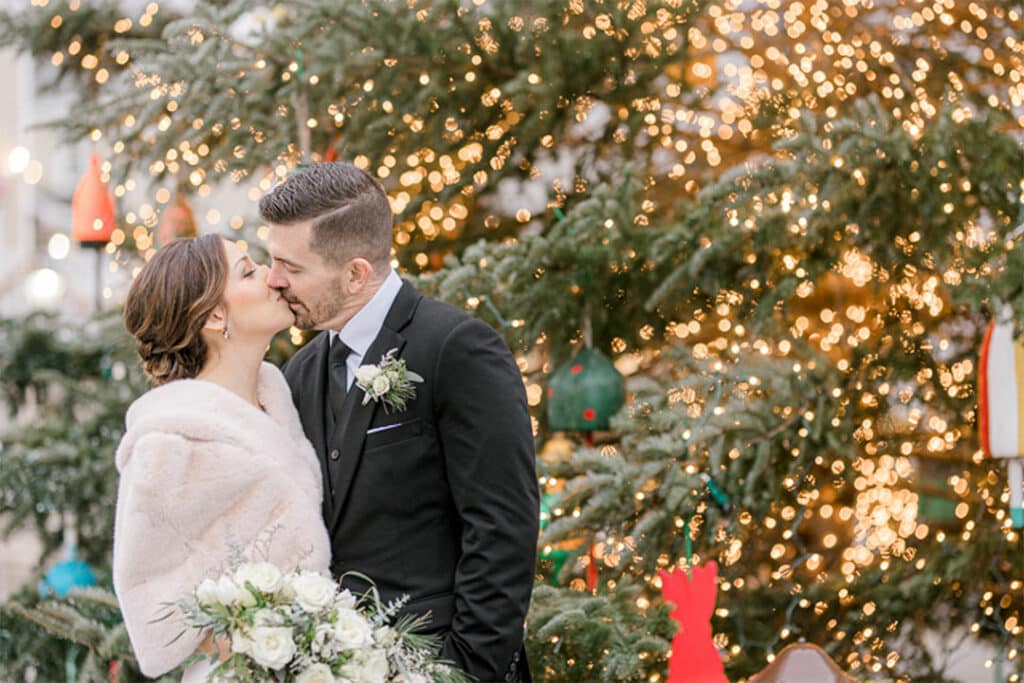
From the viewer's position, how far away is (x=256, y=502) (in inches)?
90.8

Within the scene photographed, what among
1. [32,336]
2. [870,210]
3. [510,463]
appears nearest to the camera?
[510,463]

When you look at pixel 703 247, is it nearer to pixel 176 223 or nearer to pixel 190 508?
pixel 176 223

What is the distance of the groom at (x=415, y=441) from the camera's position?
221 cm

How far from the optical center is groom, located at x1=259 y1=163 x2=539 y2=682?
2.21 m

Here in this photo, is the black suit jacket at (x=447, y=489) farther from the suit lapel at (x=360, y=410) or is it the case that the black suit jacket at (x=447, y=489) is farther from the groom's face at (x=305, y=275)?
the groom's face at (x=305, y=275)

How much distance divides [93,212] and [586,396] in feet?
7.37

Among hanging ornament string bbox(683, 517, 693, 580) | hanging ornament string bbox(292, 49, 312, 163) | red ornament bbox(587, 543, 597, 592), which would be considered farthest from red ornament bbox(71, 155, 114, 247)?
hanging ornament string bbox(683, 517, 693, 580)

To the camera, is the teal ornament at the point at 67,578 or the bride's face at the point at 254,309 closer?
the bride's face at the point at 254,309

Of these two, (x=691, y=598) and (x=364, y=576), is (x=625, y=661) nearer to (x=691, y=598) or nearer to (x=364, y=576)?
(x=691, y=598)

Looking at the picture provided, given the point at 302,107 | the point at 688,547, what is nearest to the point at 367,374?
the point at 688,547

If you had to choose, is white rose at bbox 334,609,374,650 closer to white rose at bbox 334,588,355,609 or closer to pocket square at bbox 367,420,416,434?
white rose at bbox 334,588,355,609

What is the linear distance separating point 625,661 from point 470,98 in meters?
2.31

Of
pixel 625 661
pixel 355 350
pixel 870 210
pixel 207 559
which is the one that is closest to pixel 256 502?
pixel 207 559

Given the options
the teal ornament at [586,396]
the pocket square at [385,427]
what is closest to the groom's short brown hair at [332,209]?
the pocket square at [385,427]
